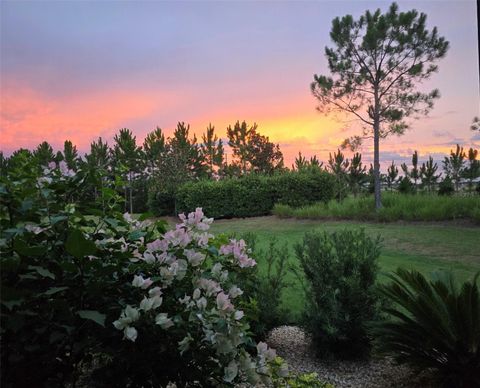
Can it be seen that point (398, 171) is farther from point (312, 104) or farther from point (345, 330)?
Result: point (345, 330)

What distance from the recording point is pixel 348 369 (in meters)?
2.16

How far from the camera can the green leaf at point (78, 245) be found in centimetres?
103

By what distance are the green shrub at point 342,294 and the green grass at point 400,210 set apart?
6786 mm

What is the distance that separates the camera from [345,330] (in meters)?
2.18

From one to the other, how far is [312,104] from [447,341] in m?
11.3

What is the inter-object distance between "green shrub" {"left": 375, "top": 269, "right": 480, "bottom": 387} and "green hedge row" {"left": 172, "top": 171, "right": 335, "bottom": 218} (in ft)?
32.9

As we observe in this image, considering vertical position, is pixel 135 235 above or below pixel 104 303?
above

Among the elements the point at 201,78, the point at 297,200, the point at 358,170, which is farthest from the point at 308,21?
the point at 358,170

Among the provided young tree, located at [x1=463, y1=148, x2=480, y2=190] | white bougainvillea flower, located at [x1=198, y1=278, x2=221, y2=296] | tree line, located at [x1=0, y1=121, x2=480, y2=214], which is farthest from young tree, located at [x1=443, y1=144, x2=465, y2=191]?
white bougainvillea flower, located at [x1=198, y1=278, x2=221, y2=296]

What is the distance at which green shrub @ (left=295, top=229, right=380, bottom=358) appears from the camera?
7.12 feet

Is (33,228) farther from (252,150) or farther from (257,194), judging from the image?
(252,150)

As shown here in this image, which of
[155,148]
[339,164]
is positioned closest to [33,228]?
[339,164]

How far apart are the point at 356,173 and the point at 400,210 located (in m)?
7.41

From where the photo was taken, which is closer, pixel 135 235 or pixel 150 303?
pixel 150 303
